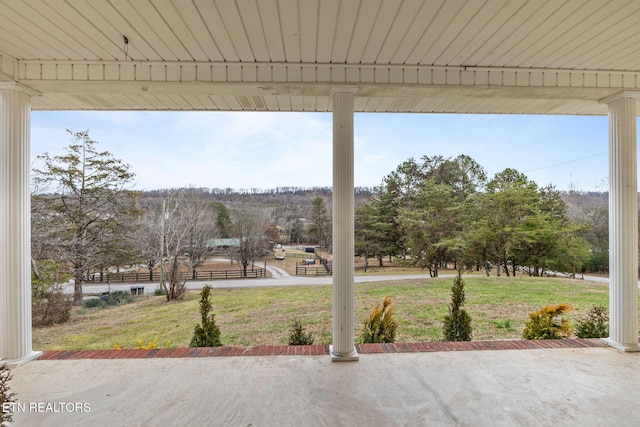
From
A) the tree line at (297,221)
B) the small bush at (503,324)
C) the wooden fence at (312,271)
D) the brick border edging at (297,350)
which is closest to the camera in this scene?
the brick border edging at (297,350)

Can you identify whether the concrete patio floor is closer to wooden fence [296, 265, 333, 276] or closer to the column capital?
wooden fence [296, 265, 333, 276]

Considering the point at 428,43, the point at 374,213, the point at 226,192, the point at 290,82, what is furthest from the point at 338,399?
the point at 226,192

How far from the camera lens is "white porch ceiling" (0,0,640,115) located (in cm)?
178

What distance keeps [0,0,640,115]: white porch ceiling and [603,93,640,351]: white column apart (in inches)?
13.2

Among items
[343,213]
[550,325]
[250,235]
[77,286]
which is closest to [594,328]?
[550,325]

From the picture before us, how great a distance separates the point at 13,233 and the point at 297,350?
9.64 feet

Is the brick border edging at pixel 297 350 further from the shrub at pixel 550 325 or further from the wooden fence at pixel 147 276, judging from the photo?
the wooden fence at pixel 147 276

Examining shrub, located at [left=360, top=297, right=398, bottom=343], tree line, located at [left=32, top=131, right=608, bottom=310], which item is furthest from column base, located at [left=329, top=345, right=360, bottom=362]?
tree line, located at [left=32, top=131, right=608, bottom=310]

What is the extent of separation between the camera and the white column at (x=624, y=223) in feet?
8.91

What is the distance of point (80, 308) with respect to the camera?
204 inches

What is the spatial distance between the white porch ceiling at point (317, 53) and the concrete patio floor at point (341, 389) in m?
2.67

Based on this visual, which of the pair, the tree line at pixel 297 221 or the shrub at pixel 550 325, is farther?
the tree line at pixel 297 221

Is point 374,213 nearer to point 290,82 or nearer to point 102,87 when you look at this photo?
point 290,82

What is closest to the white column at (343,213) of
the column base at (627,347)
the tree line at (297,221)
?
the tree line at (297,221)
